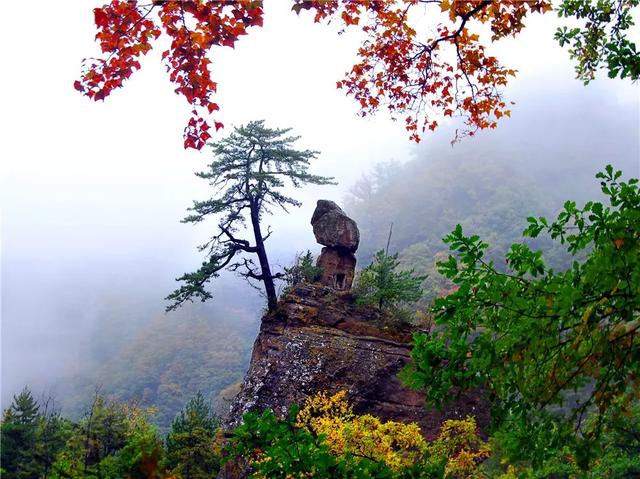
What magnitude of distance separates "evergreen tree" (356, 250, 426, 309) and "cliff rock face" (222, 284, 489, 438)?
101 cm

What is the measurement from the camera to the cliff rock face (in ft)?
40.4

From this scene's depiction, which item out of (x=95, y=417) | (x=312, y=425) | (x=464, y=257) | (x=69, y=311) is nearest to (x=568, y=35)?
(x=464, y=257)

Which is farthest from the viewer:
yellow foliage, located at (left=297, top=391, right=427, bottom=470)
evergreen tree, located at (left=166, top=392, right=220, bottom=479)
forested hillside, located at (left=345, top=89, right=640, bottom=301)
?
forested hillside, located at (left=345, top=89, right=640, bottom=301)

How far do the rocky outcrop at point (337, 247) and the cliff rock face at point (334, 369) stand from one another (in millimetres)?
3087

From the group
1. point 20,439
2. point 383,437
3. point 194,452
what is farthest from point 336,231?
point 20,439

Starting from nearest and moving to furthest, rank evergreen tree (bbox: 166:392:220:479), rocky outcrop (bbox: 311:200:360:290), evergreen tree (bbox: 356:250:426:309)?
evergreen tree (bbox: 356:250:426:309) < evergreen tree (bbox: 166:392:220:479) < rocky outcrop (bbox: 311:200:360:290)

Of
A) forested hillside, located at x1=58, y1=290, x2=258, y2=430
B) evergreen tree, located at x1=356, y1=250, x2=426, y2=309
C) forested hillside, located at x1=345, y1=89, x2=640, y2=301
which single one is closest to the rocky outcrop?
evergreen tree, located at x1=356, y1=250, x2=426, y2=309

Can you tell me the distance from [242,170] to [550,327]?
15034mm

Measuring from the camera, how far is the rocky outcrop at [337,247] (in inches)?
691

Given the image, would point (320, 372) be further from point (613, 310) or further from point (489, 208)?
point (489, 208)

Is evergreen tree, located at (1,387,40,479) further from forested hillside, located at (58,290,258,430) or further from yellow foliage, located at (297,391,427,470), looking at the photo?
forested hillside, located at (58,290,258,430)

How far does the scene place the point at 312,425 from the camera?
34.2 feet

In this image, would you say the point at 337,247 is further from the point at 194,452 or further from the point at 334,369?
the point at 194,452

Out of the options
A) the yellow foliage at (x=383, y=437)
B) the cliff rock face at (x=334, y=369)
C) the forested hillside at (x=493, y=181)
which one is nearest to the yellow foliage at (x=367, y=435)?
the yellow foliage at (x=383, y=437)
